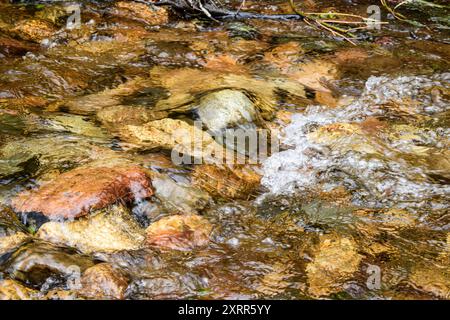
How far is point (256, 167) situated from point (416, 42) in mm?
4185

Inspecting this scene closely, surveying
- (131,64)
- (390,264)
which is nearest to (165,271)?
(390,264)

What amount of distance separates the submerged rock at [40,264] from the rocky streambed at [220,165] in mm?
11

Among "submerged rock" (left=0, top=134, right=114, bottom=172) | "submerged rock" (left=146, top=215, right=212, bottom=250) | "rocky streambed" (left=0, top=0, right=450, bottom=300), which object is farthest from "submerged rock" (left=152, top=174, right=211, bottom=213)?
"submerged rock" (left=0, top=134, right=114, bottom=172)

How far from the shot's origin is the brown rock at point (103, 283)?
9.81ft

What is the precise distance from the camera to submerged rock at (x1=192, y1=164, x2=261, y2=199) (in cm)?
416

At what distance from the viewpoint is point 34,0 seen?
26.8 ft

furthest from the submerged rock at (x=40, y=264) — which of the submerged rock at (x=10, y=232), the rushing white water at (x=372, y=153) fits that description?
the rushing white water at (x=372, y=153)

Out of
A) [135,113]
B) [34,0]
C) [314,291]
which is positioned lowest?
[314,291]

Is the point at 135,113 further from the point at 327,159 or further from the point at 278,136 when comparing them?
the point at 327,159

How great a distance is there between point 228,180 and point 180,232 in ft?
2.70

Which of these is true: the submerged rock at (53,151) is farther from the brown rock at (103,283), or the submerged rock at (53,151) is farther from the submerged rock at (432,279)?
the submerged rock at (432,279)

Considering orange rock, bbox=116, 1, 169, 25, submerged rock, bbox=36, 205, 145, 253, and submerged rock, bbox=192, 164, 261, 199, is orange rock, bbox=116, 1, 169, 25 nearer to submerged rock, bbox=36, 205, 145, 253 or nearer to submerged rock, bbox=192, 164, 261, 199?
submerged rock, bbox=192, 164, 261, 199

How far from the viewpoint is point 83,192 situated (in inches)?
144

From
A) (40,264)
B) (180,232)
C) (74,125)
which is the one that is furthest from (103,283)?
(74,125)
